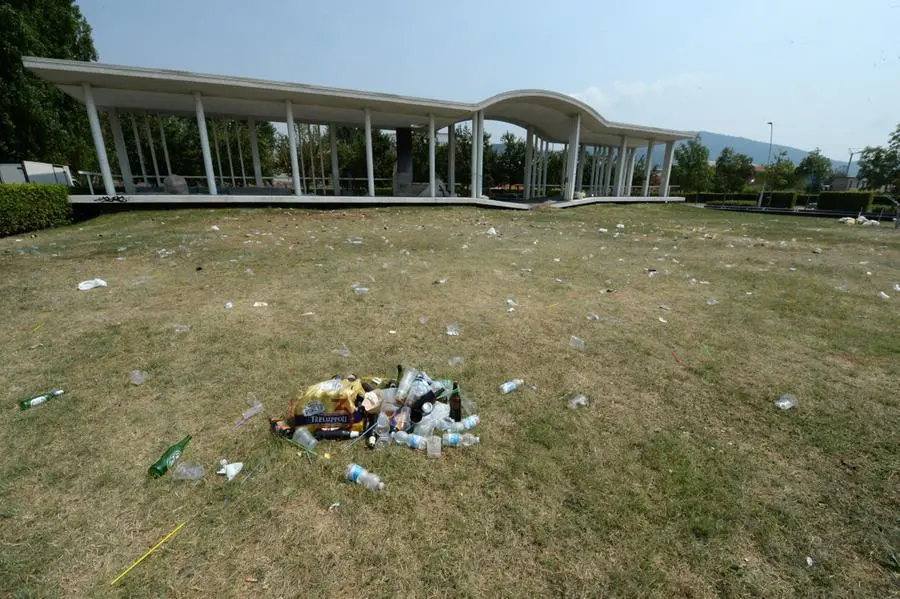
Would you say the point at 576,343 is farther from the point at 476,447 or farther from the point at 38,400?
the point at 38,400

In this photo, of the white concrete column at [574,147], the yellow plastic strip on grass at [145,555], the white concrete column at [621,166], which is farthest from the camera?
the white concrete column at [621,166]

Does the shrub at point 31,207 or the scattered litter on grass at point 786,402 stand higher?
the shrub at point 31,207

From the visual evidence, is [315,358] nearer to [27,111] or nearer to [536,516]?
[536,516]

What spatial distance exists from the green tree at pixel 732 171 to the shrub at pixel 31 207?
5356 cm

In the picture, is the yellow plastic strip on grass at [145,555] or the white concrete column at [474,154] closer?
the yellow plastic strip on grass at [145,555]

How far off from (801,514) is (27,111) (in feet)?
89.7

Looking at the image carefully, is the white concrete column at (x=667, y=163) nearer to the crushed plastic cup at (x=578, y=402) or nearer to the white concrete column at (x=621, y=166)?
the white concrete column at (x=621, y=166)

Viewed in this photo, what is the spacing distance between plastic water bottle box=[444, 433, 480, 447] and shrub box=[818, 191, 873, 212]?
28.2 metres

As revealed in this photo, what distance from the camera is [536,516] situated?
1.90m

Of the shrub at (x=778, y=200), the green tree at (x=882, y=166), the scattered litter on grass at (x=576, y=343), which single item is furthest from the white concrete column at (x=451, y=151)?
the green tree at (x=882, y=166)

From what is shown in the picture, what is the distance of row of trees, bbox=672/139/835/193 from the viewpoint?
143ft

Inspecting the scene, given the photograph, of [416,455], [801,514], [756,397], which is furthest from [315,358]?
[756,397]

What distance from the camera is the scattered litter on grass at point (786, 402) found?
2.77 meters

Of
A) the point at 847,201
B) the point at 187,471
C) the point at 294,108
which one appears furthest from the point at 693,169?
the point at 187,471
